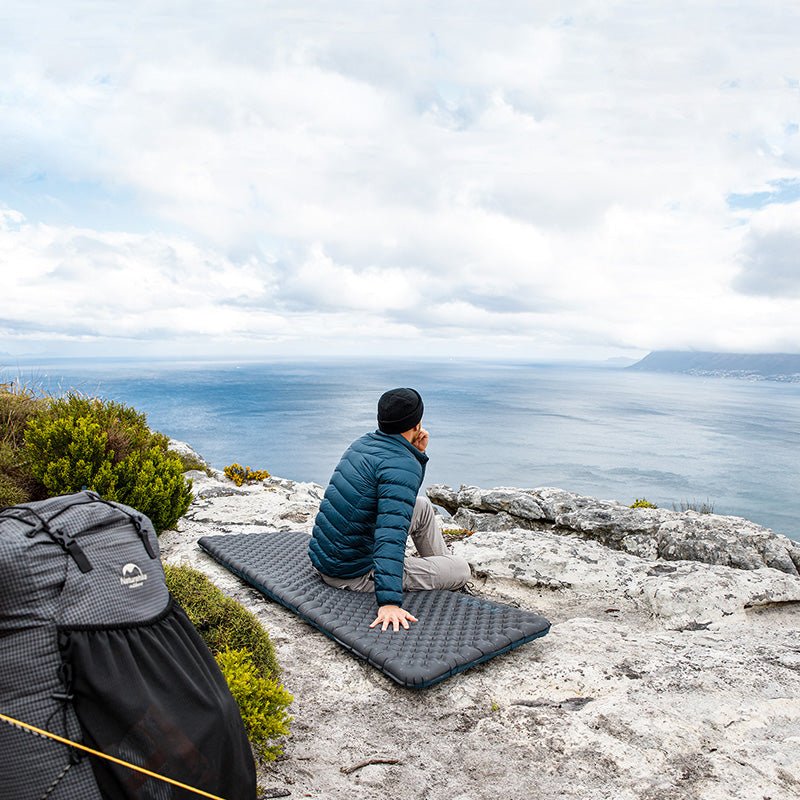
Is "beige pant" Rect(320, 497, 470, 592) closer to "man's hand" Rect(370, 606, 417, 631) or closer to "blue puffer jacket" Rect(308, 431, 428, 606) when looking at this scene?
"blue puffer jacket" Rect(308, 431, 428, 606)

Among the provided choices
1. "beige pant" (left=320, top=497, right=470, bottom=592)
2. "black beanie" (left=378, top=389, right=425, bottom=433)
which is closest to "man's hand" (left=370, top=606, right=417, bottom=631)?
"beige pant" (left=320, top=497, right=470, bottom=592)

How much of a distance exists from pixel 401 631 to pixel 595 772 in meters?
1.81

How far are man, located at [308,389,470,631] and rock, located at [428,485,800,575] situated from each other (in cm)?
348

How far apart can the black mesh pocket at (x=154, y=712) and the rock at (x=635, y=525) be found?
6.72 metres

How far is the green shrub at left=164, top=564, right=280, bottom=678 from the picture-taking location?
4312 mm

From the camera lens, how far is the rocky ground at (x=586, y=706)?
346 centimetres

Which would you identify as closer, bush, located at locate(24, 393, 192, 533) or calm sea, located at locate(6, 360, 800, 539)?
bush, located at locate(24, 393, 192, 533)

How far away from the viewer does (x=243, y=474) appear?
38.0 ft

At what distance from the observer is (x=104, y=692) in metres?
2.32

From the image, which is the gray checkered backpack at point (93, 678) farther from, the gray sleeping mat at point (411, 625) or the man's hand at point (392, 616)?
the man's hand at point (392, 616)

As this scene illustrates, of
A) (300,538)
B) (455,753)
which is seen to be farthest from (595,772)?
(300,538)

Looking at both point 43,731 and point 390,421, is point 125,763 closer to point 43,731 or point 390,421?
point 43,731

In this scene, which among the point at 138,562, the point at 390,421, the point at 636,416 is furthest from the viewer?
the point at 636,416

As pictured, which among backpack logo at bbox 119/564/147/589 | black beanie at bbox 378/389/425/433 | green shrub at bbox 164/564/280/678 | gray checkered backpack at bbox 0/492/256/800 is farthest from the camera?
black beanie at bbox 378/389/425/433
